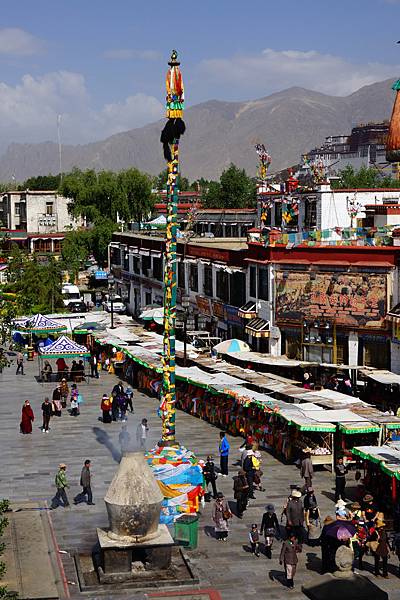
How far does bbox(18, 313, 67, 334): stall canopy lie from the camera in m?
51.0

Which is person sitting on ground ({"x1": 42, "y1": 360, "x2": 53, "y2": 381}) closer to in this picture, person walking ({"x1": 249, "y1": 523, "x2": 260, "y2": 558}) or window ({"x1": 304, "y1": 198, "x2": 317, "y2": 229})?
window ({"x1": 304, "y1": 198, "x2": 317, "y2": 229})

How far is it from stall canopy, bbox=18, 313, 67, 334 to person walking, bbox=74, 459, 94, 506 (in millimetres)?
26633

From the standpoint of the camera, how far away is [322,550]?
64.3 feet

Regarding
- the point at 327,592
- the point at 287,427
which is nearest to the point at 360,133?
the point at 287,427

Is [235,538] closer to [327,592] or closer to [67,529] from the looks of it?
[67,529]

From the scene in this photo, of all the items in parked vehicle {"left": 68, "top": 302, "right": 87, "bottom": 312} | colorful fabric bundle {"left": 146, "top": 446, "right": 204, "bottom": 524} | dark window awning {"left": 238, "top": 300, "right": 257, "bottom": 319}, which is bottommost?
parked vehicle {"left": 68, "top": 302, "right": 87, "bottom": 312}

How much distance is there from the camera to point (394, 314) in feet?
120

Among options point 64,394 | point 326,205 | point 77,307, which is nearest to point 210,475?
point 64,394

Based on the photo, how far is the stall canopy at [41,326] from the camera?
167 feet

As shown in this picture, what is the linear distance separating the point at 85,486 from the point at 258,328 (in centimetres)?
1807

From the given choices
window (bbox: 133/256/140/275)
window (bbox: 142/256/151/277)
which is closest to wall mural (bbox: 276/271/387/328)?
window (bbox: 142/256/151/277)

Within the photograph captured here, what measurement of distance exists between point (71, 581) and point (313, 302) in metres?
22.1

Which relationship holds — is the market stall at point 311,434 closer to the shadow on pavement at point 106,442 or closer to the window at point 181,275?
the shadow on pavement at point 106,442

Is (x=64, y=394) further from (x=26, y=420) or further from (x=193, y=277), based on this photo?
(x=193, y=277)
